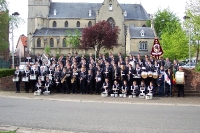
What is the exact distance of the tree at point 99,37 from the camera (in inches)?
2756

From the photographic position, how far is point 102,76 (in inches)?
817

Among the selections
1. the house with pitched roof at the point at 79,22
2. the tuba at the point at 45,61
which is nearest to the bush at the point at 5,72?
the tuba at the point at 45,61

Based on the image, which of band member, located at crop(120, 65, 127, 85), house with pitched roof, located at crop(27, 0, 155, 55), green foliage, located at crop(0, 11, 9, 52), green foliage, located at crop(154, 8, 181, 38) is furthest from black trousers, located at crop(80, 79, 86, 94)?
green foliage, located at crop(154, 8, 181, 38)

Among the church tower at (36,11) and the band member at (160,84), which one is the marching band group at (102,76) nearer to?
the band member at (160,84)

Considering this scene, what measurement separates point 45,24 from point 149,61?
226 ft

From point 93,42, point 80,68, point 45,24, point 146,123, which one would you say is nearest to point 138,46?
point 93,42

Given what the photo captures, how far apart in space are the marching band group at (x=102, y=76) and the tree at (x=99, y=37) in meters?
48.0

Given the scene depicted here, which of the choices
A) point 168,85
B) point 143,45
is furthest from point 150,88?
point 143,45

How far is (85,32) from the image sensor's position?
232 ft

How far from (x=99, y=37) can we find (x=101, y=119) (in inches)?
2392

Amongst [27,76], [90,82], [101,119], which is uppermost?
[27,76]

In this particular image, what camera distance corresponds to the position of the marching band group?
1984cm

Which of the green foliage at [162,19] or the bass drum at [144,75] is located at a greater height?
the green foliage at [162,19]

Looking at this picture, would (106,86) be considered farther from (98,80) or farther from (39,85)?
(39,85)
